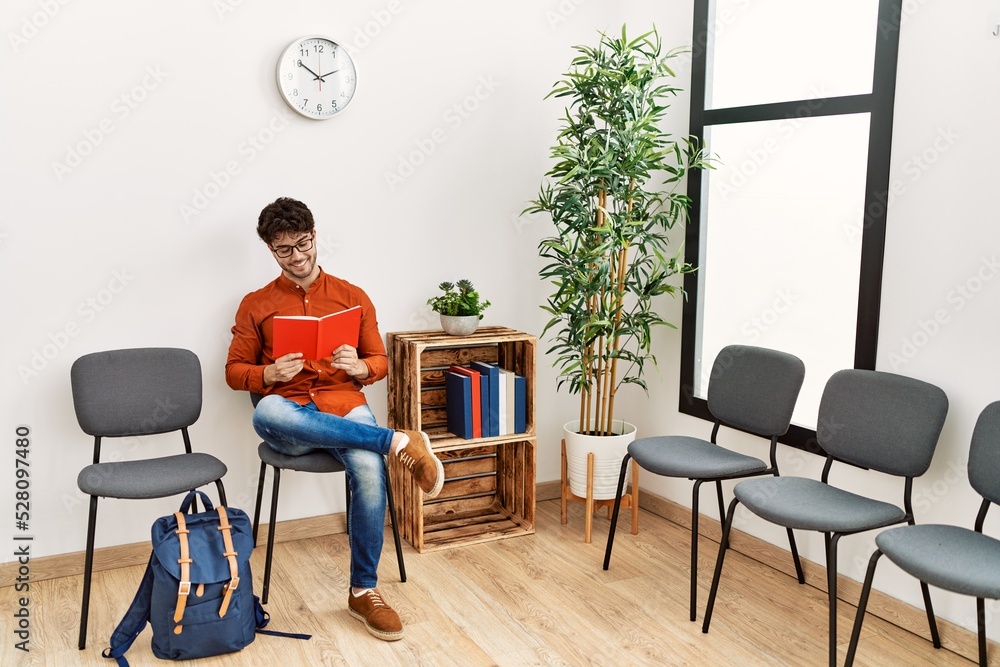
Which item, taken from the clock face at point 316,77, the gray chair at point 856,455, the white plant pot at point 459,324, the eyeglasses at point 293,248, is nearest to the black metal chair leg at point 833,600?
the gray chair at point 856,455

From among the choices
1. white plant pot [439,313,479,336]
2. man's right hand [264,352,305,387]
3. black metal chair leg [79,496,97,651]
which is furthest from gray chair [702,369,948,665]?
black metal chair leg [79,496,97,651]

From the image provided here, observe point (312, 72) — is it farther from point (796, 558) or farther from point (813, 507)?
point (796, 558)

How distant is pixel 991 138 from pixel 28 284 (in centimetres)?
309

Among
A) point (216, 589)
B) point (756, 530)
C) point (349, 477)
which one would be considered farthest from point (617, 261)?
point (216, 589)

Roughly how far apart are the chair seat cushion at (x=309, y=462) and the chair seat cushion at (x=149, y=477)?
174 mm

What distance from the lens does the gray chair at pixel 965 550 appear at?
2.00 metres

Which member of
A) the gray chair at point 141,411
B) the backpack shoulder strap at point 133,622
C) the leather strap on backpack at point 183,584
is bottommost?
the backpack shoulder strap at point 133,622

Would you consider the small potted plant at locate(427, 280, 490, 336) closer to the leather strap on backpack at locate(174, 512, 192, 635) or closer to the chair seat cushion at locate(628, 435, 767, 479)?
the chair seat cushion at locate(628, 435, 767, 479)

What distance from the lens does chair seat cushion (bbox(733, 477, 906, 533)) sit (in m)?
2.34

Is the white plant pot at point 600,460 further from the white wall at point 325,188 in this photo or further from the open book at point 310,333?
the open book at point 310,333

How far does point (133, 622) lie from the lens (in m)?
2.45

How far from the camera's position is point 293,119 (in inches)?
127

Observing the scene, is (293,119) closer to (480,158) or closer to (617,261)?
(480,158)

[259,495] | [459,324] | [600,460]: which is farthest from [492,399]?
[259,495]
